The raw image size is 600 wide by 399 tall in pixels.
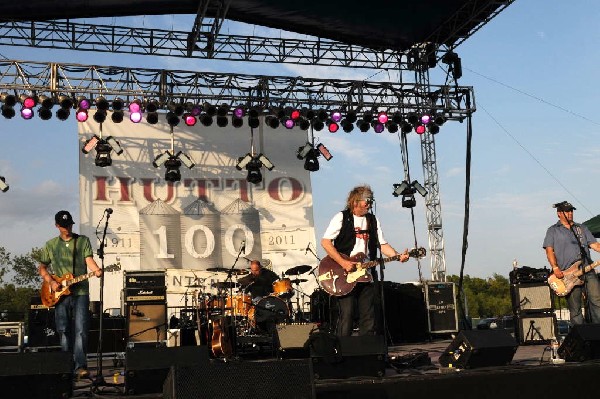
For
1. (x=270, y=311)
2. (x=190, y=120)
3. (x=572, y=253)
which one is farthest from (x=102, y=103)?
(x=572, y=253)

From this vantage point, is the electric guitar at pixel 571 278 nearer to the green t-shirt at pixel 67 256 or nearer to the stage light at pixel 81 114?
the green t-shirt at pixel 67 256

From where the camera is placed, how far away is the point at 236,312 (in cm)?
1228

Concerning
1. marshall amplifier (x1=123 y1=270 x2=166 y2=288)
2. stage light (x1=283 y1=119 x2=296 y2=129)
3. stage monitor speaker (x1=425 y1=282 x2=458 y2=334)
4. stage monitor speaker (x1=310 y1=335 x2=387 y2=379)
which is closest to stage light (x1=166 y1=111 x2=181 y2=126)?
stage light (x1=283 y1=119 x2=296 y2=129)

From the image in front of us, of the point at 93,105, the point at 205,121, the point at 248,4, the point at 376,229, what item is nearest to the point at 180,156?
the point at 205,121

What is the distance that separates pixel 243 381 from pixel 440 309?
34.3 ft

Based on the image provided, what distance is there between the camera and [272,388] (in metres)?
4.19

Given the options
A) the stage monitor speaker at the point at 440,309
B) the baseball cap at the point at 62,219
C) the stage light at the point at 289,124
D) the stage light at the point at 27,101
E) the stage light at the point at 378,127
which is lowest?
the stage monitor speaker at the point at 440,309

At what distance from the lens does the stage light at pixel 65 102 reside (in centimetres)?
1378

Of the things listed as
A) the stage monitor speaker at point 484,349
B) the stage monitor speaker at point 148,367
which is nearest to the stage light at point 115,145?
the stage monitor speaker at point 148,367

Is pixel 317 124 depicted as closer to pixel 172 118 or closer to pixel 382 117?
pixel 382 117

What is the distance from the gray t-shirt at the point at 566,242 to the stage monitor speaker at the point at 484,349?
2.33 m

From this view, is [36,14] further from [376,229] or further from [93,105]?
[376,229]

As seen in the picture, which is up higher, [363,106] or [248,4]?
[248,4]

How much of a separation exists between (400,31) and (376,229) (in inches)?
374
